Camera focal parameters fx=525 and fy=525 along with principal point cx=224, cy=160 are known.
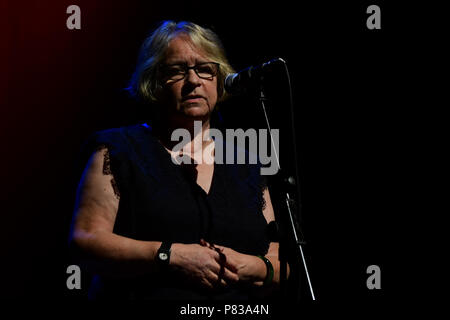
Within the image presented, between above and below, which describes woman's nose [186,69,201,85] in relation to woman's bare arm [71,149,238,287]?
above

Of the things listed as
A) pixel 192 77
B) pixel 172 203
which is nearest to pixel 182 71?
pixel 192 77

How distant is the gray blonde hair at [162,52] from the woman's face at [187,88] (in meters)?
0.03

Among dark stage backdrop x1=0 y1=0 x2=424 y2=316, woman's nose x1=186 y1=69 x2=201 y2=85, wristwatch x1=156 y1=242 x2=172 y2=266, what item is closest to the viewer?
wristwatch x1=156 y1=242 x2=172 y2=266

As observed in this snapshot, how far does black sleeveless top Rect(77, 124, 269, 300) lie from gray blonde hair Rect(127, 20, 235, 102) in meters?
0.19

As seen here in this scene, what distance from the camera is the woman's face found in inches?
85.5

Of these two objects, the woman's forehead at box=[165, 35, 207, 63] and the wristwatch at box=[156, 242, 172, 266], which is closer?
the wristwatch at box=[156, 242, 172, 266]

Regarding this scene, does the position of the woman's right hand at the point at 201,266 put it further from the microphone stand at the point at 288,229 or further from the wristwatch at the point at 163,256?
the microphone stand at the point at 288,229

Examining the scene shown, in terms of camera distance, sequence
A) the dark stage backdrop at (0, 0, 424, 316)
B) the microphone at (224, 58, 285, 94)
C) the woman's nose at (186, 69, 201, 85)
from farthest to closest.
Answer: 1. the dark stage backdrop at (0, 0, 424, 316)
2. the woman's nose at (186, 69, 201, 85)
3. the microphone at (224, 58, 285, 94)

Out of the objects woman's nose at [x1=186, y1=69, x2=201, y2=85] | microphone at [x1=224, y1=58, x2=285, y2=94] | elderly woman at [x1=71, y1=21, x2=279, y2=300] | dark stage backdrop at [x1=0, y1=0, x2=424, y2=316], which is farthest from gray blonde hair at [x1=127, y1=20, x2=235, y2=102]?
microphone at [x1=224, y1=58, x2=285, y2=94]

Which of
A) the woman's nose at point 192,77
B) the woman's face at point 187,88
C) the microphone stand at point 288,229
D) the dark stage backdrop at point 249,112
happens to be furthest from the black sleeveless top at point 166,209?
the dark stage backdrop at point 249,112

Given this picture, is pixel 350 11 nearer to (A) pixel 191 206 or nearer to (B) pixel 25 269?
(A) pixel 191 206

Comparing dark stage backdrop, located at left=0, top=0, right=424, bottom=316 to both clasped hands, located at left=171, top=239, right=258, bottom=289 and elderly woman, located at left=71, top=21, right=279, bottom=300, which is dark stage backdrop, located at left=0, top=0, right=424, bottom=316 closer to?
elderly woman, located at left=71, top=21, right=279, bottom=300
